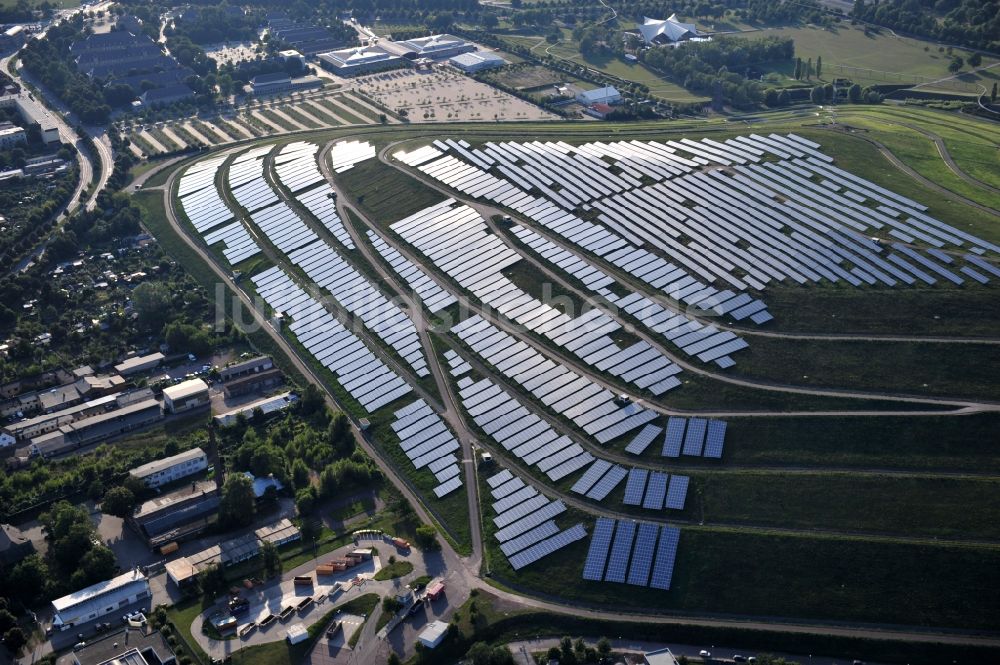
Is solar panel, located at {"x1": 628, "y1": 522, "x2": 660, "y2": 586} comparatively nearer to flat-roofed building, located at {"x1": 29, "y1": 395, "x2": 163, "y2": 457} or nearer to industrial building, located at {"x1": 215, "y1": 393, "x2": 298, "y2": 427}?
industrial building, located at {"x1": 215, "y1": 393, "x2": 298, "y2": 427}

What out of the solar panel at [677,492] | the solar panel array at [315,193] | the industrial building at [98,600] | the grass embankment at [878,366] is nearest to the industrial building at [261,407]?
the industrial building at [98,600]

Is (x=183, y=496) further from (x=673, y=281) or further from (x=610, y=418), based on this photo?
(x=673, y=281)

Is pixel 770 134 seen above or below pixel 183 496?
above

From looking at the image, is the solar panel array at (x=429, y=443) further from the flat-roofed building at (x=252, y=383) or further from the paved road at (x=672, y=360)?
the flat-roofed building at (x=252, y=383)

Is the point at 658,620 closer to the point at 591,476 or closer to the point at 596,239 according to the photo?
the point at 591,476

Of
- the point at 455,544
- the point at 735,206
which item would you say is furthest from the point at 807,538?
the point at 735,206
